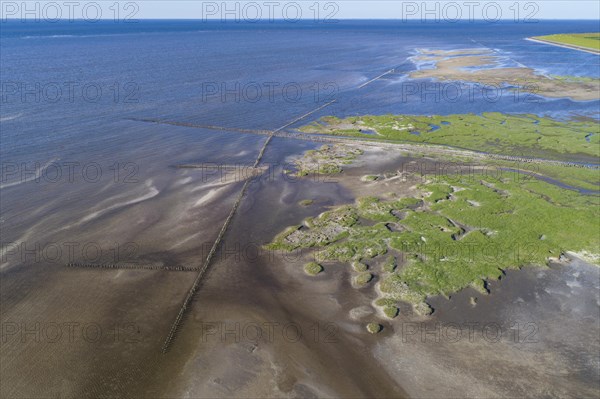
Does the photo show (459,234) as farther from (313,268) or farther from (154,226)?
(154,226)

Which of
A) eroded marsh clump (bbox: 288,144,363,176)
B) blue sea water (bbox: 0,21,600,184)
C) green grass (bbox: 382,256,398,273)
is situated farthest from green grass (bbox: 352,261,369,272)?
blue sea water (bbox: 0,21,600,184)

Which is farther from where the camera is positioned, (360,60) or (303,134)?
(360,60)

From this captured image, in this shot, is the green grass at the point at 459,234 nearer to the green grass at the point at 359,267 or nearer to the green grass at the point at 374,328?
the green grass at the point at 359,267

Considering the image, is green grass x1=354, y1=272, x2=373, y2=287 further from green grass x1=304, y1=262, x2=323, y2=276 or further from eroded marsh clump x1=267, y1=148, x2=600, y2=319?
green grass x1=304, y1=262, x2=323, y2=276

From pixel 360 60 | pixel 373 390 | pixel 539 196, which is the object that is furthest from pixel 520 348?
pixel 360 60

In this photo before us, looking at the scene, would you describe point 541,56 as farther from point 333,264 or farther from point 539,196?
point 333,264

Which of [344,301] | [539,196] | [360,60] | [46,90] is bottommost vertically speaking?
[344,301]

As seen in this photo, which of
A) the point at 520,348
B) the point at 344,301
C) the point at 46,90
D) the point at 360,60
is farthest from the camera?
the point at 360,60
